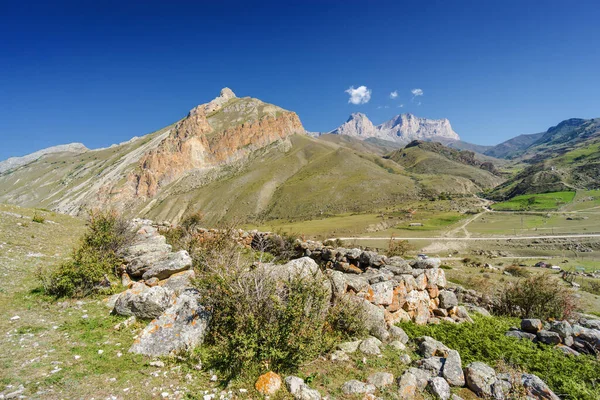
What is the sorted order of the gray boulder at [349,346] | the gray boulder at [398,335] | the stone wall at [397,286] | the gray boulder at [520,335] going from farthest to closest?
the stone wall at [397,286]
the gray boulder at [520,335]
the gray boulder at [398,335]
the gray boulder at [349,346]

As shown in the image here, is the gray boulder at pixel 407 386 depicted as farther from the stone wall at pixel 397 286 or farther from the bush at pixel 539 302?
the bush at pixel 539 302

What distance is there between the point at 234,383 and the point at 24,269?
12443 mm

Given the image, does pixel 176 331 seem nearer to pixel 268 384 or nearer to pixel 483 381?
pixel 268 384

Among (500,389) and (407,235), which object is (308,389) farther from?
(407,235)

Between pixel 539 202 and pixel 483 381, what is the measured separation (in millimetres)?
126304

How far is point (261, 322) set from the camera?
22.4 feet

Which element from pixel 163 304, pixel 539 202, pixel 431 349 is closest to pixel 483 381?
pixel 431 349

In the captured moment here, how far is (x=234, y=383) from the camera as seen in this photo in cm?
581

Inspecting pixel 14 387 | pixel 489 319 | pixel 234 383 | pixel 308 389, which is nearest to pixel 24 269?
pixel 14 387

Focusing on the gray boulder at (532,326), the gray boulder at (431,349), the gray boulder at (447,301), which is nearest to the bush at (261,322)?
the gray boulder at (431,349)

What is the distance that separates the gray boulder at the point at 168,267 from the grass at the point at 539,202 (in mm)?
119554

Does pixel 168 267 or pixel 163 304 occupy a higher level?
pixel 168 267

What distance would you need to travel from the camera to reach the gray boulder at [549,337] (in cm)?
981

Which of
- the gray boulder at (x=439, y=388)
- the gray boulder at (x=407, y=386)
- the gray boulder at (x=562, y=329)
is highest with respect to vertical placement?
the gray boulder at (x=407, y=386)
